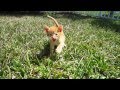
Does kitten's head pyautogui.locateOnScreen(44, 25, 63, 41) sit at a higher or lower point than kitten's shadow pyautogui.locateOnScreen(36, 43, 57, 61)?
higher

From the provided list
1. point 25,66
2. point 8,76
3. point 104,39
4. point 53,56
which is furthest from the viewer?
point 104,39

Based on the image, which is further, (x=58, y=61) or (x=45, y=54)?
(x=45, y=54)

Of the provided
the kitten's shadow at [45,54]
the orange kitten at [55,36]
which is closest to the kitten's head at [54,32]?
the orange kitten at [55,36]

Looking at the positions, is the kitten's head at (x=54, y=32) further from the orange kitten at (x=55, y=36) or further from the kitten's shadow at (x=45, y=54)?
the kitten's shadow at (x=45, y=54)

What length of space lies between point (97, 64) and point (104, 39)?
198 cm

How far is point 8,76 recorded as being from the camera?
2.57 meters

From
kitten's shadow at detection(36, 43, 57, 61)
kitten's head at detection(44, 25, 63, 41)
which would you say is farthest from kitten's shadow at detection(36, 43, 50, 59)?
kitten's head at detection(44, 25, 63, 41)

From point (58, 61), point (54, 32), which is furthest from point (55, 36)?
point (58, 61)

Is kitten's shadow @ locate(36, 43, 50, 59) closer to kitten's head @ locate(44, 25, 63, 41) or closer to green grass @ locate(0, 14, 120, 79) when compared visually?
green grass @ locate(0, 14, 120, 79)

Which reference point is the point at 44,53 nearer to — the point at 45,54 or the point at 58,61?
the point at 45,54
